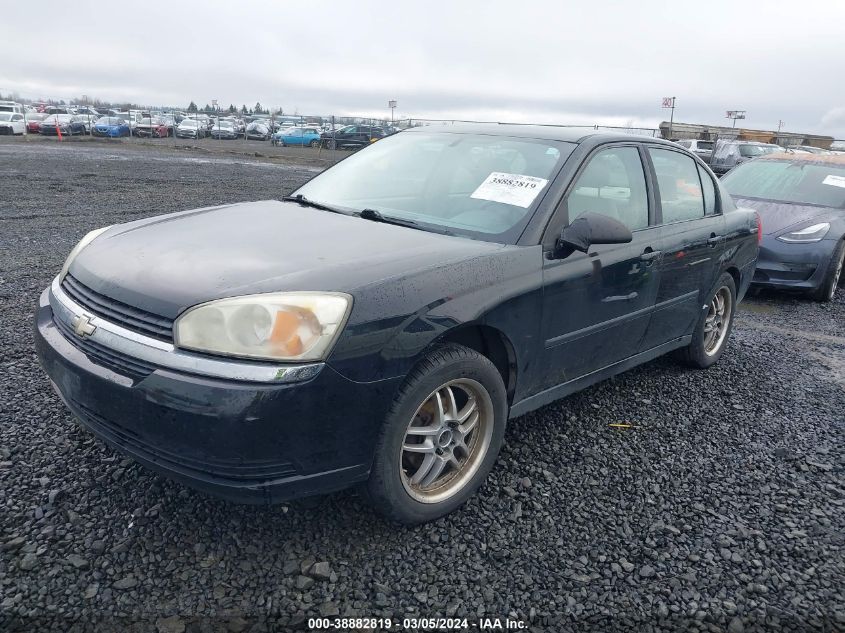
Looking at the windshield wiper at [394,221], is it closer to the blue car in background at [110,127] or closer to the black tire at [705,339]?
the black tire at [705,339]

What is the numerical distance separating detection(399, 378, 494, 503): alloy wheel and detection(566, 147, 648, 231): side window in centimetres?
105

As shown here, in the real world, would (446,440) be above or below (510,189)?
below

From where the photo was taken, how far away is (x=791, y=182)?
7.83 m

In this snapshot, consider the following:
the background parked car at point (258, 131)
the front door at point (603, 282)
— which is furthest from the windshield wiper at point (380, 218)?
the background parked car at point (258, 131)

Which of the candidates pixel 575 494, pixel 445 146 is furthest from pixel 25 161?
pixel 575 494

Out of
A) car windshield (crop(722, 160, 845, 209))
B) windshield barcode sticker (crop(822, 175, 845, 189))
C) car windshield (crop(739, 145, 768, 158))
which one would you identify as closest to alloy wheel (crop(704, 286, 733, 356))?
car windshield (crop(722, 160, 845, 209))

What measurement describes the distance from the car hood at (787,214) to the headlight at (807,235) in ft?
0.33

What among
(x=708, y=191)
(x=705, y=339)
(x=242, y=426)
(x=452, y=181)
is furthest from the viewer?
(x=705, y=339)

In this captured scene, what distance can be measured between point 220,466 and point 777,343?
4967 mm

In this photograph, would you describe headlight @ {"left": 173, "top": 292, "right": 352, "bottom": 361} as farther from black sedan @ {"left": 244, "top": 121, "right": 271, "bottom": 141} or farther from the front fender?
black sedan @ {"left": 244, "top": 121, "right": 271, "bottom": 141}

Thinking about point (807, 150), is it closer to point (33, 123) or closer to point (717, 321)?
point (717, 321)

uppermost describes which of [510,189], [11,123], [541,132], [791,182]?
[11,123]

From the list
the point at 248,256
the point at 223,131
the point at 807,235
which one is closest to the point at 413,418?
the point at 248,256

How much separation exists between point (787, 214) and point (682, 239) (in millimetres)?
4155
